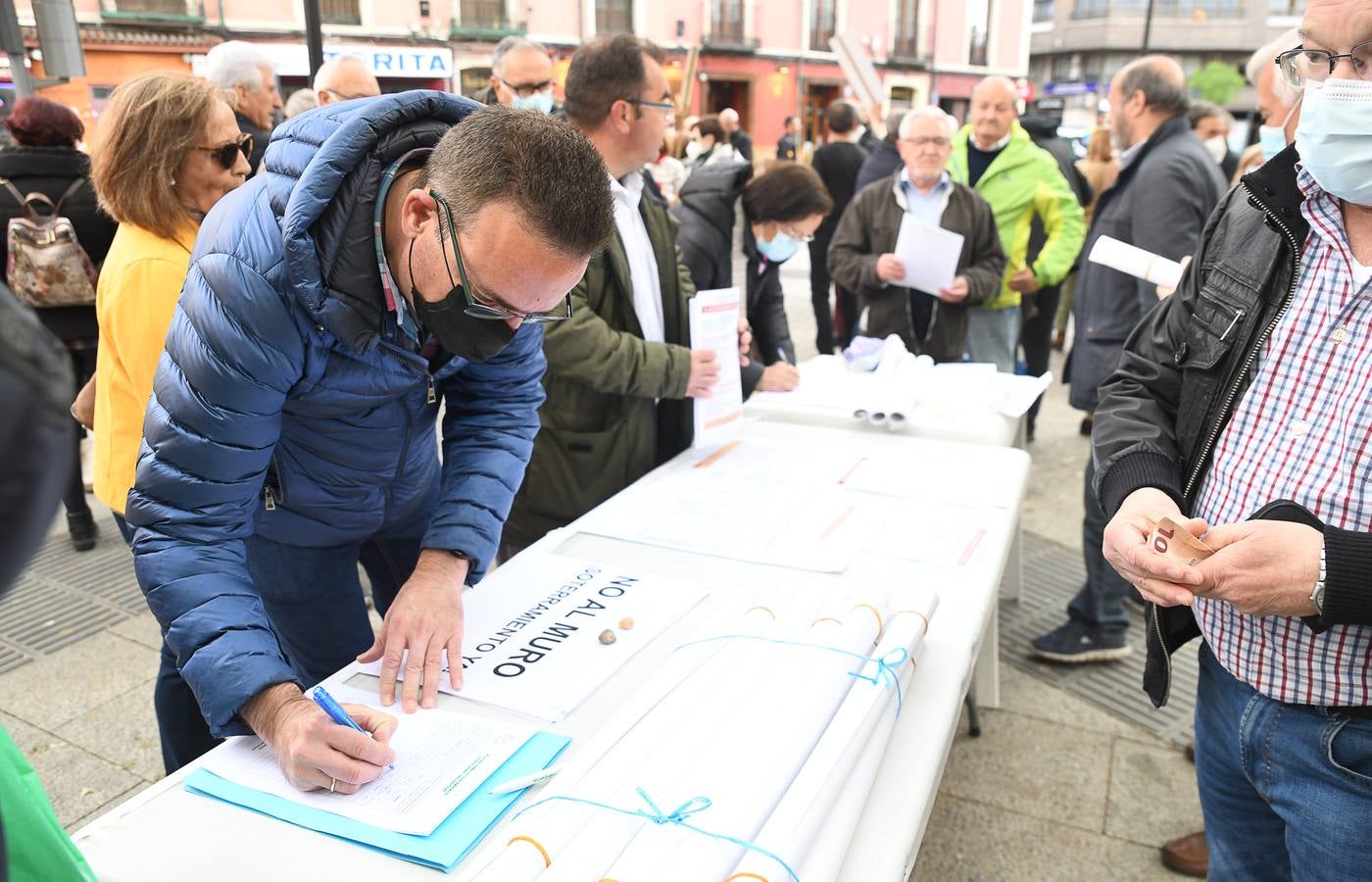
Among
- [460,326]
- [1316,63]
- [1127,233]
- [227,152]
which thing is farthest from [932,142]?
[460,326]

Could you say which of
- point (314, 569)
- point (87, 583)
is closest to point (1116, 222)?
point (314, 569)

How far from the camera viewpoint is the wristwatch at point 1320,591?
3.46 feet

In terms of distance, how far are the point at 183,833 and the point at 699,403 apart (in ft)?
4.79

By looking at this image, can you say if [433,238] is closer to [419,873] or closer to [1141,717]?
[419,873]

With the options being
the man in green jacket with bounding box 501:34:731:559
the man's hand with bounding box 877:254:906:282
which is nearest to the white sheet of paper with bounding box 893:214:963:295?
the man's hand with bounding box 877:254:906:282

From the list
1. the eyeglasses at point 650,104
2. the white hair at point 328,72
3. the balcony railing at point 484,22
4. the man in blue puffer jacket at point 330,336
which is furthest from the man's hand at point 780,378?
the balcony railing at point 484,22

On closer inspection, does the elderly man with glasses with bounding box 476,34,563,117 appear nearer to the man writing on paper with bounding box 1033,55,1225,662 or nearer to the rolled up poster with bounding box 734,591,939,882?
the man writing on paper with bounding box 1033,55,1225,662

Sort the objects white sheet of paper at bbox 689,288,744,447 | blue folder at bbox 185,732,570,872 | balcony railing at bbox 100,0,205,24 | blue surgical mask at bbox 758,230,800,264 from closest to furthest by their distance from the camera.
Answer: blue folder at bbox 185,732,570,872
white sheet of paper at bbox 689,288,744,447
blue surgical mask at bbox 758,230,800,264
balcony railing at bbox 100,0,205,24

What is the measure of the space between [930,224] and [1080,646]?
1.72m

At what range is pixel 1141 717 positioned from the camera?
2.72m

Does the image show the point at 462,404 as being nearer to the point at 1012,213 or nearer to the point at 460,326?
the point at 460,326

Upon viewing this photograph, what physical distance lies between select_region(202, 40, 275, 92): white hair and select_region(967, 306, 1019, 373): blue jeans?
10.4ft

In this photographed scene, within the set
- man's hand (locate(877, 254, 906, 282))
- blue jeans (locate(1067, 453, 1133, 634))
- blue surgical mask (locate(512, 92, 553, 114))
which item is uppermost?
blue surgical mask (locate(512, 92, 553, 114))

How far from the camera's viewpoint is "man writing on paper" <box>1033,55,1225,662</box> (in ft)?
9.78
